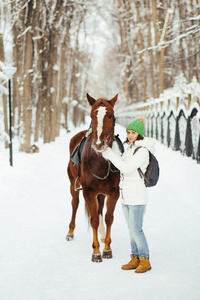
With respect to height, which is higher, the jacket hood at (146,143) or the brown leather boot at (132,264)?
the jacket hood at (146,143)

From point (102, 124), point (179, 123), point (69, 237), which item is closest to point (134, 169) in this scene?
point (102, 124)

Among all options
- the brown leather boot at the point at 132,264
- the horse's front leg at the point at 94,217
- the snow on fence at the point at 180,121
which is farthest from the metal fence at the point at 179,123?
the brown leather boot at the point at 132,264

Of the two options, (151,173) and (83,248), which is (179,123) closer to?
(83,248)

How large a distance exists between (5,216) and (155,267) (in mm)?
3696

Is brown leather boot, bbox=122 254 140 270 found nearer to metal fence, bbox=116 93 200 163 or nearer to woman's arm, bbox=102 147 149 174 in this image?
woman's arm, bbox=102 147 149 174

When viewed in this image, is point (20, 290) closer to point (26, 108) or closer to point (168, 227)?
point (168, 227)

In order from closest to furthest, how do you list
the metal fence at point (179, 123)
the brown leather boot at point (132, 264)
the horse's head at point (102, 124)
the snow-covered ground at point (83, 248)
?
the snow-covered ground at point (83, 248) < the horse's head at point (102, 124) < the brown leather boot at point (132, 264) < the metal fence at point (179, 123)

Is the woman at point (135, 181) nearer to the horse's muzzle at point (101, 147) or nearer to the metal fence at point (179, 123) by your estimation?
the horse's muzzle at point (101, 147)

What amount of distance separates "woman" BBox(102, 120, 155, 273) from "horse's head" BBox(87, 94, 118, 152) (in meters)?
0.14

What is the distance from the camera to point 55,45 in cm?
2289

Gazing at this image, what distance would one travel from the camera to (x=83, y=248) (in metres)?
6.26

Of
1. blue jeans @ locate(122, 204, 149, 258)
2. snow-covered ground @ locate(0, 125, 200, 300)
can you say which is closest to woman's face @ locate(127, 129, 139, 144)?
blue jeans @ locate(122, 204, 149, 258)

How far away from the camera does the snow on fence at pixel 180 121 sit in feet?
42.4

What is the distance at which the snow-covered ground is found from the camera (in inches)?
177
